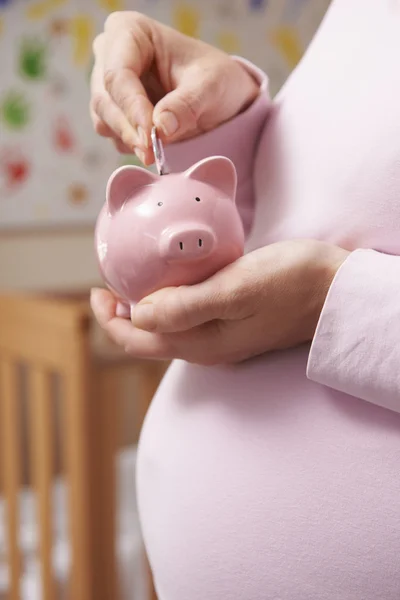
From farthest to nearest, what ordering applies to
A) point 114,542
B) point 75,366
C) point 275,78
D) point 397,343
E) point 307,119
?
point 275,78, point 114,542, point 75,366, point 307,119, point 397,343

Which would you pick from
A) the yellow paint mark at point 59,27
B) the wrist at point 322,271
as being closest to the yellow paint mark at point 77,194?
the yellow paint mark at point 59,27

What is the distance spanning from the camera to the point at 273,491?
54 centimetres

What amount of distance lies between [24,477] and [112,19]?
198cm

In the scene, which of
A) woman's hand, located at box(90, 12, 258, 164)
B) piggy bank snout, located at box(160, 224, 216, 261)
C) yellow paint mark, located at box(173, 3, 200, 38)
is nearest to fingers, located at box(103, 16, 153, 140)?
woman's hand, located at box(90, 12, 258, 164)

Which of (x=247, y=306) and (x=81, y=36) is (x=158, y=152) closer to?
(x=247, y=306)

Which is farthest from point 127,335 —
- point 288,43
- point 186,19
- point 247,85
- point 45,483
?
point 288,43

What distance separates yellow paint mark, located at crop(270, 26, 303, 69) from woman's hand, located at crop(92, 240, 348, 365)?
2.30 metres

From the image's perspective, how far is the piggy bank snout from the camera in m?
0.52

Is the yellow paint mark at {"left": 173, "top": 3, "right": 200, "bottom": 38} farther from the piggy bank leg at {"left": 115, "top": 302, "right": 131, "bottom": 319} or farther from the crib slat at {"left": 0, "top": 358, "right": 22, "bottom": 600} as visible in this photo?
the piggy bank leg at {"left": 115, "top": 302, "right": 131, "bottom": 319}

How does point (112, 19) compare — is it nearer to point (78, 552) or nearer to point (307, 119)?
point (307, 119)

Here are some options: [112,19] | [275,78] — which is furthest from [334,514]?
[275,78]

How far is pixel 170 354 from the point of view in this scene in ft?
1.86

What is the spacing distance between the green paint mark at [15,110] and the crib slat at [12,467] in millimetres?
965

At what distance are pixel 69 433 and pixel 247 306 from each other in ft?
3.17
